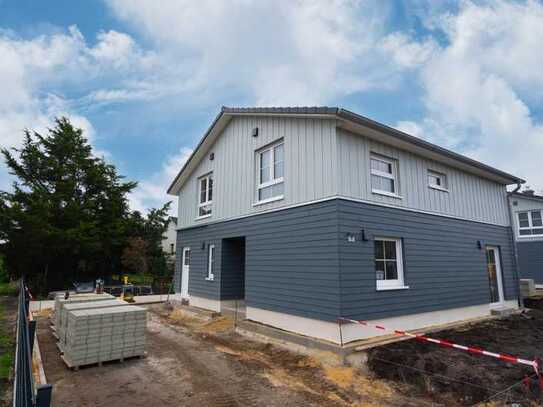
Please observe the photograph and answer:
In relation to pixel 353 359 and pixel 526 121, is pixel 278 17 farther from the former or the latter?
pixel 526 121

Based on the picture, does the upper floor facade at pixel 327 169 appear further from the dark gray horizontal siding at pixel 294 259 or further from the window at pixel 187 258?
the window at pixel 187 258

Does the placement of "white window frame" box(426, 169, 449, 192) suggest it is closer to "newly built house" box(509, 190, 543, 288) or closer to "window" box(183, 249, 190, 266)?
"window" box(183, 249, 190, 266)

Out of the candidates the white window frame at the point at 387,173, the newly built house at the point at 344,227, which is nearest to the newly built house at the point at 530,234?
the newly built house at the point at 344,227

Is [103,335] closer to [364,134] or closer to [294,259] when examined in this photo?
[294,259]

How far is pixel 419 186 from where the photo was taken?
28.5ft

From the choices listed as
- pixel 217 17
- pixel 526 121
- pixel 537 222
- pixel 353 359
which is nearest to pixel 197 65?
pixel 217 17

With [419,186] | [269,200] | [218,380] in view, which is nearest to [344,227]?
[269,200]

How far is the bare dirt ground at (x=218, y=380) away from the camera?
4.50 meters

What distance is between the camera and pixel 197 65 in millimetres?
11578

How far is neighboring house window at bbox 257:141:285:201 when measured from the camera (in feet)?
28.1

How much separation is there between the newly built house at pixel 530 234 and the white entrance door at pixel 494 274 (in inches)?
291

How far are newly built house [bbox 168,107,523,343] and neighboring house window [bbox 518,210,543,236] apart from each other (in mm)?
7678

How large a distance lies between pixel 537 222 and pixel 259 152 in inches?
672

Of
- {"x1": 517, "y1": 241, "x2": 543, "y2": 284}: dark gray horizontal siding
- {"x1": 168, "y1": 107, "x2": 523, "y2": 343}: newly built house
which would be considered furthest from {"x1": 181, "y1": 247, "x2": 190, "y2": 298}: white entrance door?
{"x1": 517, "y1": 241, "x2": 543, "y2": 284}: dark gray horizontal siding
